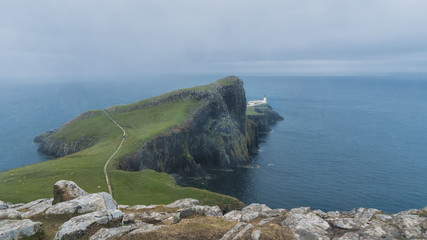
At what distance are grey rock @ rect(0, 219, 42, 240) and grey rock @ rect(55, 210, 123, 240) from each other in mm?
1775

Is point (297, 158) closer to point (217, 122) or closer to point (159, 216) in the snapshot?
point (217, 122)

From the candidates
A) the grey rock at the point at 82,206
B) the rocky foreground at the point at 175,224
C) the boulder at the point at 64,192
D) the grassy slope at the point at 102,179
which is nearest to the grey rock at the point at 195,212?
the rocky foreground at the point at 175,224

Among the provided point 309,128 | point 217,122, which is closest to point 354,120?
point 309,128

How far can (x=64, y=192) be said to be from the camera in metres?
25.0

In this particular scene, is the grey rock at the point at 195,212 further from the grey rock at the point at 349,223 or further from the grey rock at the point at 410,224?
the grey rock at the point at 410,224

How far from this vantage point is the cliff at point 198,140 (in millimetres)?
90188

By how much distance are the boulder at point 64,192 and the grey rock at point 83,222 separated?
6.57 m

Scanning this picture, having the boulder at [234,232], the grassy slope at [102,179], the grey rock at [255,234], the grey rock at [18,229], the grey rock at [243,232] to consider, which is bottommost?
the grassy slope at [102,179]

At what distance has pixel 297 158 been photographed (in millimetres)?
112938

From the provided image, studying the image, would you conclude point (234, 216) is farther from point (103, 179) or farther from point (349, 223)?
point (103, 179)

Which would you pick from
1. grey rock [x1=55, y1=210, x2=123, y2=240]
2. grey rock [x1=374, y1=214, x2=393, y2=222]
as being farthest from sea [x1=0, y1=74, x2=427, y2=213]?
grey rock [x1=55, y1=210, x2=123, y2=240]

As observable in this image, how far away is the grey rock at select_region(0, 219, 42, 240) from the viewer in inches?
655

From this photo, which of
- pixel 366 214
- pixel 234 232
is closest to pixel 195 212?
pixel 234 232

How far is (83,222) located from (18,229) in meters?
4.08
